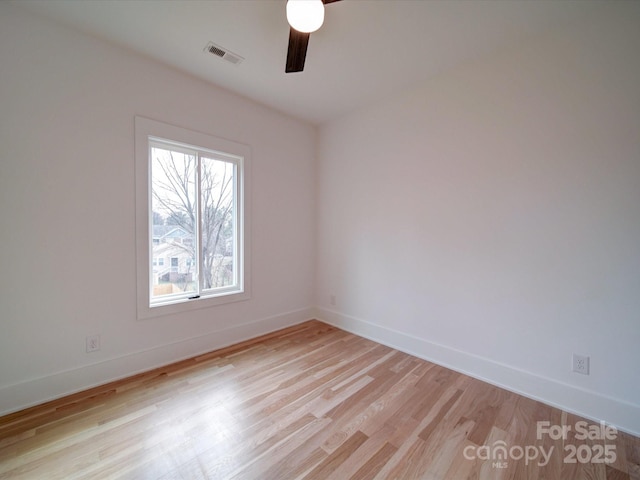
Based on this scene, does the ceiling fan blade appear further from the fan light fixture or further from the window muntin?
the window muntin

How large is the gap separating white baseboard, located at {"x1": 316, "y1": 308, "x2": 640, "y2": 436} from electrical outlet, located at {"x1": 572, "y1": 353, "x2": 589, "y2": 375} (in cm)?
13

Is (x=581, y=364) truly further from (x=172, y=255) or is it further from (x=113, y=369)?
(x=113, y=369)

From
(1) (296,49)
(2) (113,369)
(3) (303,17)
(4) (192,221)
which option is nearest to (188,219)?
(4) (192,221)

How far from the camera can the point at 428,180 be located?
2.65 metres

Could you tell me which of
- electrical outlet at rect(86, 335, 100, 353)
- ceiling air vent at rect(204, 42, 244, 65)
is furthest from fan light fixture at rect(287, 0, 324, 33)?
electrical outlet at rect(86, 335, 100, 353)

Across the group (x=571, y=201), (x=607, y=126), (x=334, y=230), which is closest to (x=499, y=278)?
(x=571, y=201)

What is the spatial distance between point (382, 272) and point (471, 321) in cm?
100

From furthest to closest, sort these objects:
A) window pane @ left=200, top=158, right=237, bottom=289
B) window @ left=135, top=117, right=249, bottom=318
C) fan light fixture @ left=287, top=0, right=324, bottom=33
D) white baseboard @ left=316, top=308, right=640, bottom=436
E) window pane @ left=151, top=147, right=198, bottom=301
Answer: window pane @ left=200, top=158, right=237, bottom=289, window pane @ left=151, top=147, right=198, bottom=301, window @ left=135, top=117, right=249, bottom=318, white baseboard @ left=316, top=308, right=640, bottom=436, fan light fixture @ left=287, top=0, right=324, bottom=33

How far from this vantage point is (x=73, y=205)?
201 centimetres

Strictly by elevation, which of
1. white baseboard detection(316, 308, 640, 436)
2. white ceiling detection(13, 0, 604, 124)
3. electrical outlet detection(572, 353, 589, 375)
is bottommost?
white baseboard detection(316, 308, 640, 436)

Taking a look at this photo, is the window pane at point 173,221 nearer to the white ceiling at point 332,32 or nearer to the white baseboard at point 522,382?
the white ceiling at point 332,32

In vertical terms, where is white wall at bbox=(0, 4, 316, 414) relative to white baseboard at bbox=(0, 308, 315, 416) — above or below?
above

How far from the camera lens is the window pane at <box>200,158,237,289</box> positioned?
282 centimetres

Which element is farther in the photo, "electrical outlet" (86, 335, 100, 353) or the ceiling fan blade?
"electrical outlet" (86, 335, 100, 353)
